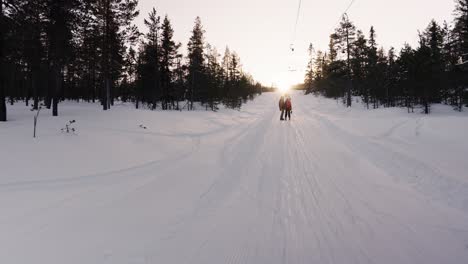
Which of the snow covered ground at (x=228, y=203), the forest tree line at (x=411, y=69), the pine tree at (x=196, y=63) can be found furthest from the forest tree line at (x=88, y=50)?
the forest tree line at (x=411, y=69)

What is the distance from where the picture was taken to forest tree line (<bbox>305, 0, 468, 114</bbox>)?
25.2 meters

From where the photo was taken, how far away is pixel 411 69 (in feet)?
83.5

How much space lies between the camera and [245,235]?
12.2 ft

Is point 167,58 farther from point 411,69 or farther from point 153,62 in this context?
point 411,69

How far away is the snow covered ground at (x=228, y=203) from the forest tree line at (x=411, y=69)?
1814cm

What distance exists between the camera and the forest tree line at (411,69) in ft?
82.8

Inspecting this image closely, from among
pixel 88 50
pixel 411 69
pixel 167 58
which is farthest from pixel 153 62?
pixel 411 69

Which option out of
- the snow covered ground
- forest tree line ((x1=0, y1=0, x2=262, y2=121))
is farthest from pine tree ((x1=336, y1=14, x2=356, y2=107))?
the snow covered ground

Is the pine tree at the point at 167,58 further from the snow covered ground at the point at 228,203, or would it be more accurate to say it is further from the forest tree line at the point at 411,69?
the snow covered ground at the point at 228,203

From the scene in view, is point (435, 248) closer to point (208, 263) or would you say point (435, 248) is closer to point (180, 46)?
point (208, 263)

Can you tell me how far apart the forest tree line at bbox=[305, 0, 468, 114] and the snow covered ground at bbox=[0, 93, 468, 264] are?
18.1 metres

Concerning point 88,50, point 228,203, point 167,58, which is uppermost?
point 167,58

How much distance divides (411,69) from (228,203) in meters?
27.4

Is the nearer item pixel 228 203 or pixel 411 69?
pixel 228 203
